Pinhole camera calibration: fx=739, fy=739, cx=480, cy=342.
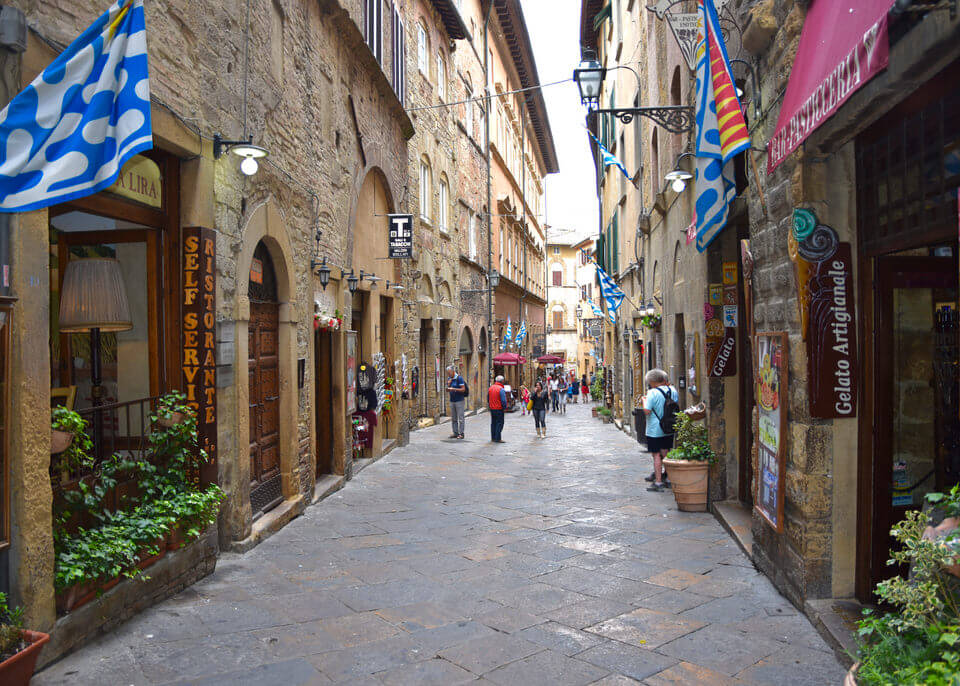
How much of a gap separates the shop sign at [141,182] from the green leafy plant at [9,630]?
2717 millimetres

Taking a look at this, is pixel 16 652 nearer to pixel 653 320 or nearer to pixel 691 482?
pixel 691 482

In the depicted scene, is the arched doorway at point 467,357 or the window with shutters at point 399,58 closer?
the window with shutters at point 399,58

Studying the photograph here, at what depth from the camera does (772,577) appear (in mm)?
5367

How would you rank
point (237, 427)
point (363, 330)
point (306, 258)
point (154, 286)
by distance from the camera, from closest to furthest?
point (154, 286), point (237, 427), point (306, 258), point (363, 330)

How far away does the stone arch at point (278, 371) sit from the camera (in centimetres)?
645

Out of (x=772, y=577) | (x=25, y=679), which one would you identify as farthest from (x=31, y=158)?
(x=772, y=577)

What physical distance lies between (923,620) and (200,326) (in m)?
5.05

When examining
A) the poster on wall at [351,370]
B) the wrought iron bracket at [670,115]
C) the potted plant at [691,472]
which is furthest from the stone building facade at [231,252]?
the potted plant at [691,472]

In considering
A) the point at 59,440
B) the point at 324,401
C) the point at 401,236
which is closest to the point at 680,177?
the point at 324,401

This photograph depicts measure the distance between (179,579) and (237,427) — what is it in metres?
1.48

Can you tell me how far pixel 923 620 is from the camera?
2709 mm

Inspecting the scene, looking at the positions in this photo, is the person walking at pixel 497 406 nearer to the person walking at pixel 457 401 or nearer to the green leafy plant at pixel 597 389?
the person walking at pixel 457 401

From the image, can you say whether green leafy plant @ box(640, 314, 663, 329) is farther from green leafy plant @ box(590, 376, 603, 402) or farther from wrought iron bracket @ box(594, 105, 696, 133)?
green leafy plant @ box(590, 376, 603, 402)

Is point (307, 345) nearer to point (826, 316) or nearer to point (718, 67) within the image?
point (718, 67)
